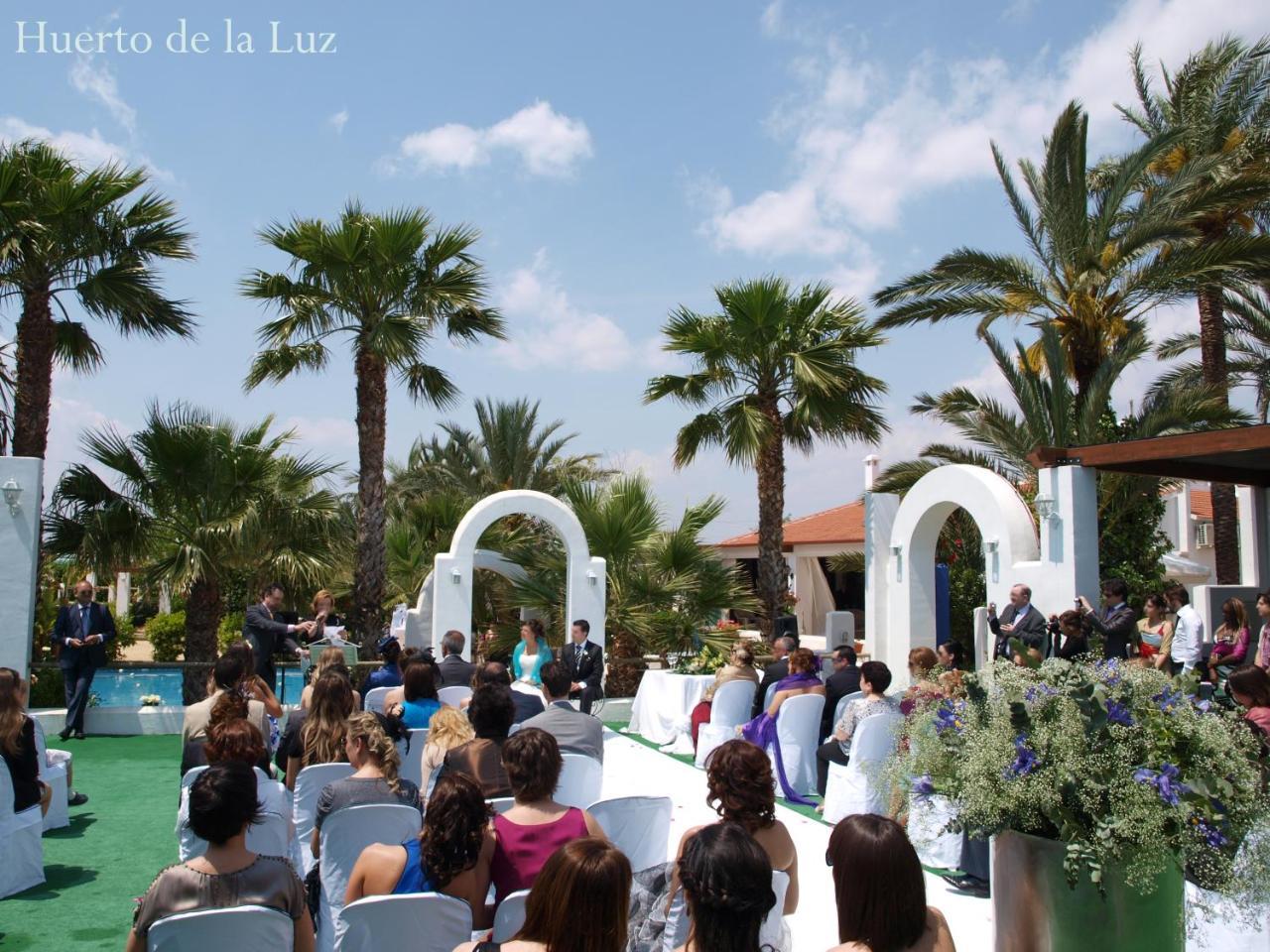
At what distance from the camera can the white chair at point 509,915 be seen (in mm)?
3336

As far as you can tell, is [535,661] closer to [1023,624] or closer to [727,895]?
[1023,624]

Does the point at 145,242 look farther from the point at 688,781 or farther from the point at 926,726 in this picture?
the point at 926,726

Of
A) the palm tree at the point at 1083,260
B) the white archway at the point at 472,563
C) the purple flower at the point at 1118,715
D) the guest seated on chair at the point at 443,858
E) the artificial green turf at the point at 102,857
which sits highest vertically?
the palm tree at the point at 1083,260

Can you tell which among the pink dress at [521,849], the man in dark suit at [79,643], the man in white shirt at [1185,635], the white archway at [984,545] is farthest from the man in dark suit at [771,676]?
the man in dark suit at [79,643]

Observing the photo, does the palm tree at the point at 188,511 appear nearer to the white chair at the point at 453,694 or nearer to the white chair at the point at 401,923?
the white chair at the point at 453,694

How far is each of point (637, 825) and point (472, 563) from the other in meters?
9.77

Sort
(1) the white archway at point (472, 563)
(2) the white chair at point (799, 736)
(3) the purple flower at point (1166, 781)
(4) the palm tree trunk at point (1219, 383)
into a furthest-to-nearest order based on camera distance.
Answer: (4) the palm tree trunk at point (1219, 383) < (1) the white archway at point (472, 563) < (2) the white chair at point (799, 736) < (3) the purple flower at point (1166, 781)

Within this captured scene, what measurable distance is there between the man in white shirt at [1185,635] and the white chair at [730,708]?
4.51 metres

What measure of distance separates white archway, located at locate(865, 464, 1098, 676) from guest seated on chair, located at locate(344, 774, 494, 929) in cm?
963

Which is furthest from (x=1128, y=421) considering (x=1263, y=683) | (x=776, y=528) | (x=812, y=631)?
(x=812, y=631)

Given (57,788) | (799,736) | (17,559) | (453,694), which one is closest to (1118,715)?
(799,736)

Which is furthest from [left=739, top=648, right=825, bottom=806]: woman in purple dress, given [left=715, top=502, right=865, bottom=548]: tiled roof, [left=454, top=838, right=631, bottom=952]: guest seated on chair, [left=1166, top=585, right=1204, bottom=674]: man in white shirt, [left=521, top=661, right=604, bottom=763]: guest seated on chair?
[left=715, top=502, right=865, bottom=548]: tiled roof

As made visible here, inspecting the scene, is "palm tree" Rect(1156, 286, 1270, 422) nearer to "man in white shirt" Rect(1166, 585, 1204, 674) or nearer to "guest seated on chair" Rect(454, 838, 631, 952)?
"man in white shirt" Rect(1166, 585, 1204, 674)

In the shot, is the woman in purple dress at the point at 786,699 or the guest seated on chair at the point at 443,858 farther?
the woman in purple dress at the point at 786,699
